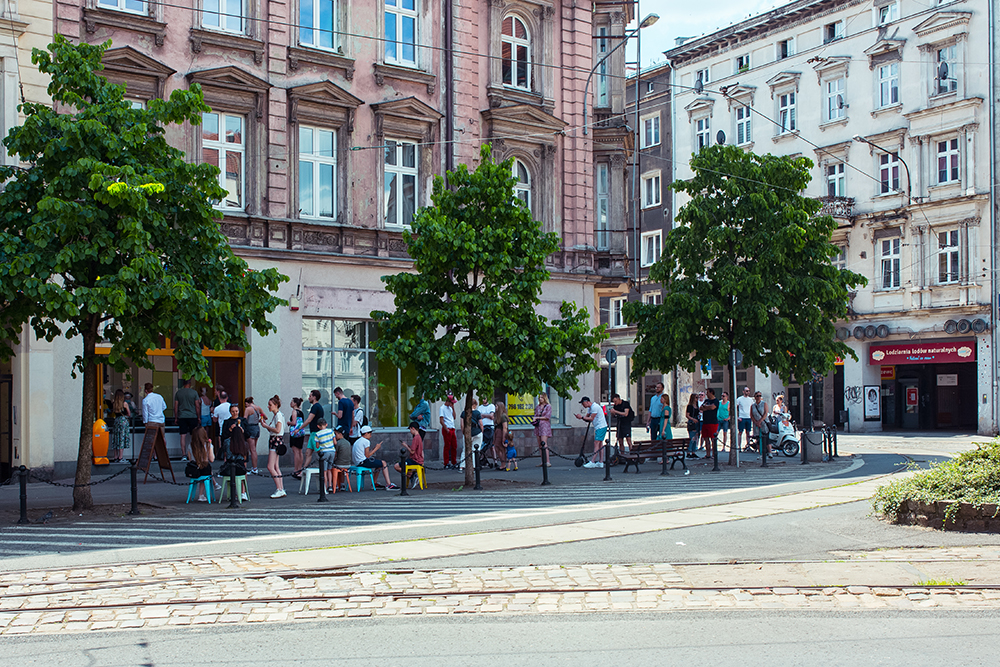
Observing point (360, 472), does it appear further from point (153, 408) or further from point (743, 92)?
point (743, 92)

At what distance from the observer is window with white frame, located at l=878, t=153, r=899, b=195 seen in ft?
137

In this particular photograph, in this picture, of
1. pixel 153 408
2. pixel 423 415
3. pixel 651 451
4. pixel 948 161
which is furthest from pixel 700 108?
pixel 153 408

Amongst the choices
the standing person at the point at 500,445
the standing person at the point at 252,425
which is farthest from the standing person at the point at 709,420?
the standing person at the point at 252,425

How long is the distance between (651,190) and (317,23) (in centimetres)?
3238

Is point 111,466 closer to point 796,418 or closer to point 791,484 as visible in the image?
point 791,484

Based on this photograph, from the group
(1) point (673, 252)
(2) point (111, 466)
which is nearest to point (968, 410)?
(1) point (673, 252)

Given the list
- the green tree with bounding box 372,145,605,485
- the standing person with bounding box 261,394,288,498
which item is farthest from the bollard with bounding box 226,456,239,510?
the green tree with bounding box 372,145,605,485

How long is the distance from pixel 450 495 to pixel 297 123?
34.5 feet

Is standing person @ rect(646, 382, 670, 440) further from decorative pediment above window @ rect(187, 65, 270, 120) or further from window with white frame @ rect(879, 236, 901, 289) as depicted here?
window with white frame @ rect(879, 236, 901, 289)

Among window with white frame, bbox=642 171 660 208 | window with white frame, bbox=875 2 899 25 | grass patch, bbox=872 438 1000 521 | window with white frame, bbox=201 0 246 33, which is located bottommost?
grass patch, bbox=872 438 1000 521

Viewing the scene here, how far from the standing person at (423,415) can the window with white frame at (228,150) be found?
597 cm

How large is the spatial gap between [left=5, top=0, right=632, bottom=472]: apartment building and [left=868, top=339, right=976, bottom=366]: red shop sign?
58.0 feet

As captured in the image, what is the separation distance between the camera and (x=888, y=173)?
41969 mm

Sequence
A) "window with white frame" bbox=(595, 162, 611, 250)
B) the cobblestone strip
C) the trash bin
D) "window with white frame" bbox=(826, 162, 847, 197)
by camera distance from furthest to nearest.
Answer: "window with white frame" bbox=(826, 162, 847, 197), "window with white frame" bbox=(595, 162, 611, 250), the trash bin, the cobblestone strip
